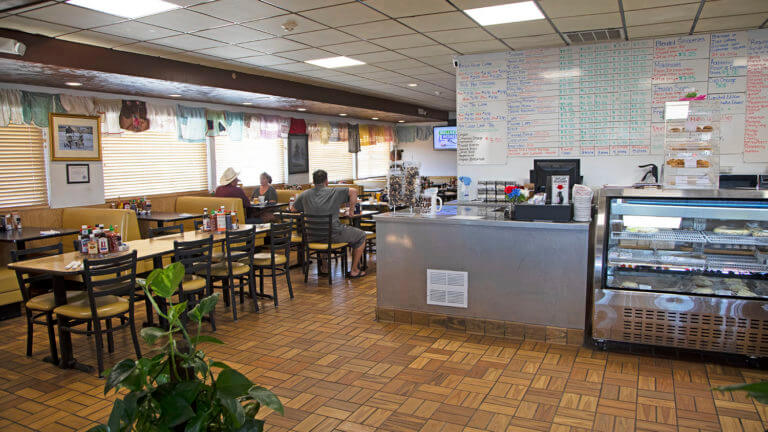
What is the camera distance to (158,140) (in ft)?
26.4

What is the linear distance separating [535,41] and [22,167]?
6.31 m

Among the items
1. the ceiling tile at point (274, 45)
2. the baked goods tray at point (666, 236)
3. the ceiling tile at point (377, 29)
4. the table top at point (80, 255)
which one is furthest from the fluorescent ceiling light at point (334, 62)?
the baked goods tray at point (666, 236)

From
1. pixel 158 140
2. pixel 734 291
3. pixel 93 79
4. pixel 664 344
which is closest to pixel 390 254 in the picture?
pixel 664 344

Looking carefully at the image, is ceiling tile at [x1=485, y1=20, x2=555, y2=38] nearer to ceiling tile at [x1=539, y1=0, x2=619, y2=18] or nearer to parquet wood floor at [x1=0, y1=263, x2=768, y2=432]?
ceiling tile at [x1=539, y1=0, x2=619, y2=18]

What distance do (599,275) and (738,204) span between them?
3.40 feet

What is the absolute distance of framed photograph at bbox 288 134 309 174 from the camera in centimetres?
1054

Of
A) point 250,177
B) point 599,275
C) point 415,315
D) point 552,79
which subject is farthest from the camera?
point 250,177

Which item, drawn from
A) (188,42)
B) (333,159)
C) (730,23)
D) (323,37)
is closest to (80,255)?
(188,42)

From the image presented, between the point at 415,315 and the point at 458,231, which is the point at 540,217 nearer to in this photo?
the point at 458,231

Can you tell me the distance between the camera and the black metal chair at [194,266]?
4.29m

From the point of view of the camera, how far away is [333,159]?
1216cm

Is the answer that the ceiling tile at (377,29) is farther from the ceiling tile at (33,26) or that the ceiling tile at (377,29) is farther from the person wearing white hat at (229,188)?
the person wearing white hat at (229,188)

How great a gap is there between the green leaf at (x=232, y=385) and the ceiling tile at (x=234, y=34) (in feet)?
13.0

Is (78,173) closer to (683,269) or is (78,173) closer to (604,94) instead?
(604,94)
